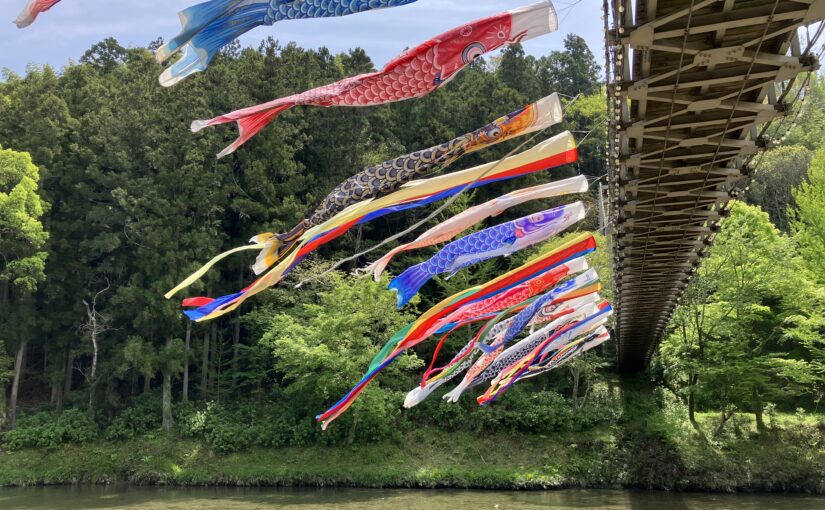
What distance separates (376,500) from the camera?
691 inches

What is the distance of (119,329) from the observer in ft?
87.7

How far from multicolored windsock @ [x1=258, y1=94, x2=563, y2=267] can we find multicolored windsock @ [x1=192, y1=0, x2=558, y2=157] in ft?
2.77

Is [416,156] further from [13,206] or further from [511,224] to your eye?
[13,206]

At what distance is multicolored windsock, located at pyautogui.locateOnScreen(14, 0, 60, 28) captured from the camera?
14.2 ft

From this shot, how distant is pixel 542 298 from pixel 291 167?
19833mm

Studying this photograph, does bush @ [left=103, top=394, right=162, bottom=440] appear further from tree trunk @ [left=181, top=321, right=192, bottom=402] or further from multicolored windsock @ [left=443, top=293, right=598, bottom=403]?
multicolored windsock @ [left=443, top=293, right=598, bottom=403]

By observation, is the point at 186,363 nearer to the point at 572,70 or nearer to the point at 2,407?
the point at 2,407

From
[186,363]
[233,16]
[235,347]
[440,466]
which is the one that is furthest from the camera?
[235,347]

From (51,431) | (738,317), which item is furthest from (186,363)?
(738,317)

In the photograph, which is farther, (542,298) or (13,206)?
(13,206)

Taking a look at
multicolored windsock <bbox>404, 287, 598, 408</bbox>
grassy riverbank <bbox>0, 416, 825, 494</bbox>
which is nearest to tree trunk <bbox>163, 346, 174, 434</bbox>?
grassy riverbank <bbox>0, 416, 825, 494</bbox>

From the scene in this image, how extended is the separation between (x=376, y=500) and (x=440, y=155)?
44.2ft

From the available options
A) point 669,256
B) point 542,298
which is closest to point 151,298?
point 542,298

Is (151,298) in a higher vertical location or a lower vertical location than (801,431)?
higher
